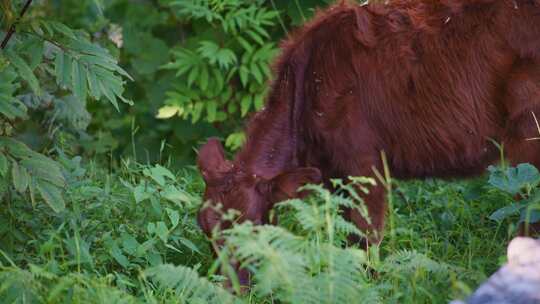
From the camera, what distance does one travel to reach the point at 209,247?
5594mm

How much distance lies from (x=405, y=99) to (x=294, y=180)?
873mm

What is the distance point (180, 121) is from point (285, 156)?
2.89m

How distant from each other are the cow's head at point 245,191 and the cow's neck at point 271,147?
13cm

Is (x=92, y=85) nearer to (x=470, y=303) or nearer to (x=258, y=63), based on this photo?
(x=470, y=303)

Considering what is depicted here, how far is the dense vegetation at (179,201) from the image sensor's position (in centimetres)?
433

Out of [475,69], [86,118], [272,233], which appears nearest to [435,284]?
[272,233]

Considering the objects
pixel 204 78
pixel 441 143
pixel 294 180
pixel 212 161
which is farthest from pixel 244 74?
pixel 294 180

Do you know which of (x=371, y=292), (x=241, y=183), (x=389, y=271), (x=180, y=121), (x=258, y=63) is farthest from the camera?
(x=180, y=121)

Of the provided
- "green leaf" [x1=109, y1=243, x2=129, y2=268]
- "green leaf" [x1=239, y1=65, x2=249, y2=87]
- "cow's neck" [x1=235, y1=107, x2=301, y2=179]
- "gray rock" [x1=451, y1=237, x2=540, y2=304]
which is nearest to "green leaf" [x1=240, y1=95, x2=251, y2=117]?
"green leaf" [x1=239, y1=65, x2=249, y2=87]

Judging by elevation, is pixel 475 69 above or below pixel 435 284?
above

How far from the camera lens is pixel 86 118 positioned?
22.4ft

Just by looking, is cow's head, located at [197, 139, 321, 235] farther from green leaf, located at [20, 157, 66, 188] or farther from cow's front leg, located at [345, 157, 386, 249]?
green leaf, located at [20, 157, 66, 188]

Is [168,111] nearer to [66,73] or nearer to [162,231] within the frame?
[162,231]

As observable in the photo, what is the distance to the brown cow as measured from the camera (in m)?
5.44
